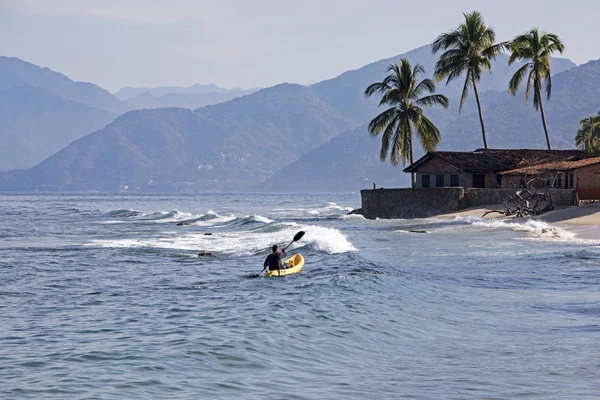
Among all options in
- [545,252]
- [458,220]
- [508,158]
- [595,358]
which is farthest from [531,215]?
[595,358]

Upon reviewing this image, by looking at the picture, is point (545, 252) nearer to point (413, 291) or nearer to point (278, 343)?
point (413, 291)

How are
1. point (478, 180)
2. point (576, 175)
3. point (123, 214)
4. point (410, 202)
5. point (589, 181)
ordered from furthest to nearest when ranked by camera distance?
point (123, 214)
point (478, 180)
point (410, 202)
point (576, 175)
point (589, 181)

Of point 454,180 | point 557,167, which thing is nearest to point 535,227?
point 557,167

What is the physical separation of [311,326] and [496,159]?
46.3 meters

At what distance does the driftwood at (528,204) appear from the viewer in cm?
4738

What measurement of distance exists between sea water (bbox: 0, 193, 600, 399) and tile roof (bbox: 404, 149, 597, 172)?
26347mm

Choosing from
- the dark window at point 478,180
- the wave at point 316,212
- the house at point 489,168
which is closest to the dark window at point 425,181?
the house at point 489,168

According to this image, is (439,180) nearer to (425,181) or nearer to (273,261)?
(425,181)

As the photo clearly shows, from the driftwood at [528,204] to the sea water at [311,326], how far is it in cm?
1507

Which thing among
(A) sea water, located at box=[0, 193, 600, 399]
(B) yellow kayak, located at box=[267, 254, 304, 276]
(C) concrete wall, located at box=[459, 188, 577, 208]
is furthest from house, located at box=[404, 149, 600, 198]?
(B) yellow kayak, located at box=[267, 254, 304, 276]

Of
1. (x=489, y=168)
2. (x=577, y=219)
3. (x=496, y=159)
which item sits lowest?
(x=577, y=219)

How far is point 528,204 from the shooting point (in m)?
49.5

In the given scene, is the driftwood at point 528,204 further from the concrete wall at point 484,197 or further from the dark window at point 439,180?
the dark window at point 439,180

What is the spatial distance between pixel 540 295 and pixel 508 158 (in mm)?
41395
